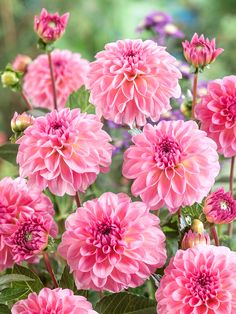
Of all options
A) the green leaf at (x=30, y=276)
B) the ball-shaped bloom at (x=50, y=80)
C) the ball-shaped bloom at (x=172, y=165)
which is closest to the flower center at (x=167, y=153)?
the ball-shaped bloom at (x=172, y=165)

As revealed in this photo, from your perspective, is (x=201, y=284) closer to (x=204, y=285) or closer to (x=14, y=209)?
(x=204, y=285)

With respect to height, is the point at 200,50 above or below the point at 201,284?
above

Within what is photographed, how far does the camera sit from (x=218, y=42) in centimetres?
176

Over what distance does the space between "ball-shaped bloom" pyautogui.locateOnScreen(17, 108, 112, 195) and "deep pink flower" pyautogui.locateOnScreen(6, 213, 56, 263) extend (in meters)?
0.02

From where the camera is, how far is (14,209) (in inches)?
15.3

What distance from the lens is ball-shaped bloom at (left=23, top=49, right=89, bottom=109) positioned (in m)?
0.56

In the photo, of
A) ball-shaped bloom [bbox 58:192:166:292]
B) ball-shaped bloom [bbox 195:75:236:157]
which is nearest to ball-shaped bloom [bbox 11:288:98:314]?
ball-shaped bloom [bbox 58:192:166:292]

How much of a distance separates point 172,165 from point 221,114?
0.22 ft

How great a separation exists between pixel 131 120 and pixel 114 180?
9.1 inches

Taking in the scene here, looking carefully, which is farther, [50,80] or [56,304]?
[50,80]

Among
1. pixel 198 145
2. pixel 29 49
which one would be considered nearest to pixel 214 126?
pixel 198 145

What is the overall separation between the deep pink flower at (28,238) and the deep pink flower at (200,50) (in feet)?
0.47

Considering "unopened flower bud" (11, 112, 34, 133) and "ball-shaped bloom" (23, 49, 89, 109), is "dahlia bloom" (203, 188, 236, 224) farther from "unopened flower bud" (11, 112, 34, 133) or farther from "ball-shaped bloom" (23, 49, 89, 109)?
"ball-shaped bloom" (23, 49, 89, 109)

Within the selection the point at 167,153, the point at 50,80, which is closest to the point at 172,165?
the point at 167,153
